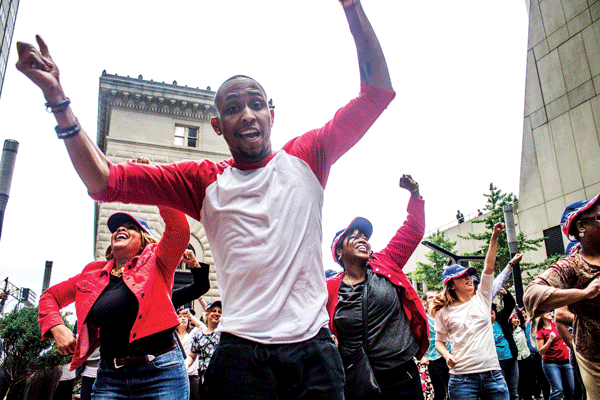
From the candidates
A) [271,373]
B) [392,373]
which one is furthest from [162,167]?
[392,373]

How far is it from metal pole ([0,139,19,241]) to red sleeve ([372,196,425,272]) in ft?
19.5

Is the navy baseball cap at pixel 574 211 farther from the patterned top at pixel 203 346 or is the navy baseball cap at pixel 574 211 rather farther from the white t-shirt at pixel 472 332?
the patterned top at pixel 203 346

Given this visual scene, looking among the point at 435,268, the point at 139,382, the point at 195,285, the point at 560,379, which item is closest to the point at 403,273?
the point at 195,285

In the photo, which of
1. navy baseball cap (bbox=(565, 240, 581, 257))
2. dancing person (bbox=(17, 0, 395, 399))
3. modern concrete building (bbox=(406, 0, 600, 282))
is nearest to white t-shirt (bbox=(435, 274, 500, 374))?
navy baseball cap (bbox=(565, 240, 581, 257))

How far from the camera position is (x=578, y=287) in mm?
3373

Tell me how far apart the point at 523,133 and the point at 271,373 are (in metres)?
32.9

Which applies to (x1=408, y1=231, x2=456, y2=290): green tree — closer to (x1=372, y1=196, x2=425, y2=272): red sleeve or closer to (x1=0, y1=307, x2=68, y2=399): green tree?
(x1=0, y1=307, x2=68, y2=399): green tree

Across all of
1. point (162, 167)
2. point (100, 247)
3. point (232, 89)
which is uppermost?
point (100, 247)

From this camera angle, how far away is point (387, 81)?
1.94 meters

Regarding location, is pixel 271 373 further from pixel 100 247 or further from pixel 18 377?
pixel 100 247

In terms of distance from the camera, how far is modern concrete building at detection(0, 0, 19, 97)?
91.3 ft

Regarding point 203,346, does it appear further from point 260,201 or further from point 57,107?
point 57,107

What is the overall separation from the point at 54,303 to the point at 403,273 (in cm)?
335

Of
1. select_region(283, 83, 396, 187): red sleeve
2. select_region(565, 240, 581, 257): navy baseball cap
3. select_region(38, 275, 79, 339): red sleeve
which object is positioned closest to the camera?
select_region(283, 83, 396, 187): red sleeve
